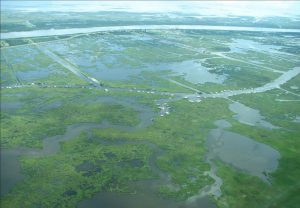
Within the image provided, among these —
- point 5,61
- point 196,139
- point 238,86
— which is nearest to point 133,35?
point 5,61

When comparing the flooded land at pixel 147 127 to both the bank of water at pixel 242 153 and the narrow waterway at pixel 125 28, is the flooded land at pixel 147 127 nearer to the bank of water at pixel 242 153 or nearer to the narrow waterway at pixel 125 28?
the bank of water at pixel 242 153

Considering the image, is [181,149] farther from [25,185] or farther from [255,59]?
[255,59]

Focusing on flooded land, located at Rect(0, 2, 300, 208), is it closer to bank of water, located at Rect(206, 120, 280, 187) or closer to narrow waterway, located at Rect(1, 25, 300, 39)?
bank of water, located at Rect(206, 120, 280, 187)

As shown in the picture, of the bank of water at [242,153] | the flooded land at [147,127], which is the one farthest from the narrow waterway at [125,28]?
the bank of water at [242,153]

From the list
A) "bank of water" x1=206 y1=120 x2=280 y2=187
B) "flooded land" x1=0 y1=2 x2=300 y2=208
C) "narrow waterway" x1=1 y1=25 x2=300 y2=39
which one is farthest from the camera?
"narrow waterway" x1=1 y1=25 x2=300 y2=39

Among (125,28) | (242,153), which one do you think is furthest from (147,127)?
(125,28)

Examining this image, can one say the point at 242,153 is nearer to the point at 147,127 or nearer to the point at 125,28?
the point at 147,127

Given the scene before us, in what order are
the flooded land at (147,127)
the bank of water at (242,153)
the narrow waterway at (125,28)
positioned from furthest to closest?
the narrow waterway at (125,28) → the bank of water at (242,153) → the flooded land at (147,127)

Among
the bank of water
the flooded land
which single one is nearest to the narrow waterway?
the flooded land
